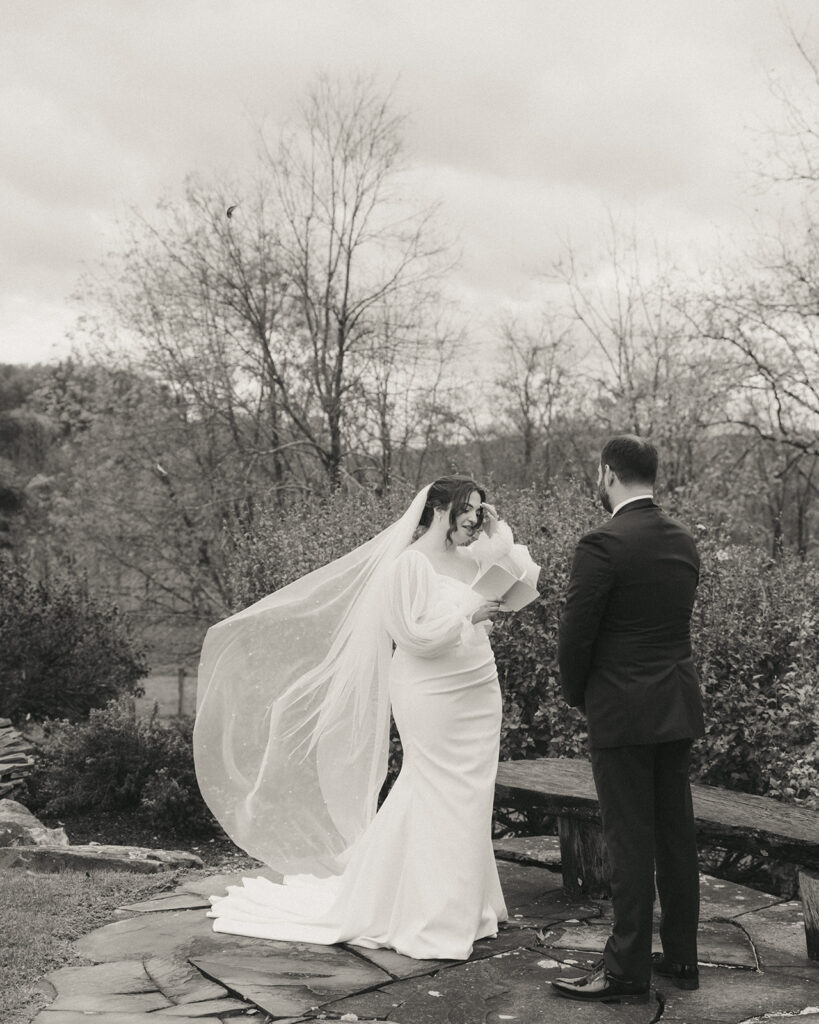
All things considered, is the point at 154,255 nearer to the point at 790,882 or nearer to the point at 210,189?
the point at 210,189

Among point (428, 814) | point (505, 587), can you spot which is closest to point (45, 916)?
point (428, 814)

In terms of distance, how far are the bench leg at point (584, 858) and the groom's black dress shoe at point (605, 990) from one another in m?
1.42

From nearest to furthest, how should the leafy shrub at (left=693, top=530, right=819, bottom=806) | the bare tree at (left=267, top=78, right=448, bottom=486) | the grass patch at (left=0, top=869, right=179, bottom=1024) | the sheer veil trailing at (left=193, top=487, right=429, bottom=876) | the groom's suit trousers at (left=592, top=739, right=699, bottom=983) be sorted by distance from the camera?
the groom's suit trousers at (left=592, top=739, right=699, bottom=983)
the grass patch at (left=0, top=869, right=179, bottom=1024)
the sheer veil trailing at (left=193, top=487, right=429, bottom=876)
the leafy shrub at (left=693, top=530, right=819, bottom=806)
the bare tree at (left=267, top=78, right=448, bottom=486)

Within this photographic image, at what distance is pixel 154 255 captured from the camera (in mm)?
16234

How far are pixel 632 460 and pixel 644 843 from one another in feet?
4.95

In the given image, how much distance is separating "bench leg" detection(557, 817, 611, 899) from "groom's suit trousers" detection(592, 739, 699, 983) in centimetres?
138

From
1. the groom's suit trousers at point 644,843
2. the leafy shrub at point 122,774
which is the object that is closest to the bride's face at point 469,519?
the groom's suit trousers at point 644,843

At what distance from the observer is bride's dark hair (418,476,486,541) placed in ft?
17.4

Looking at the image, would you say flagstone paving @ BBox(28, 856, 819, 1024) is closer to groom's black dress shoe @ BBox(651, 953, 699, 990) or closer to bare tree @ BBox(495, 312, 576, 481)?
groom's black dress shoe @ BBox(651, 953, 699, 990)

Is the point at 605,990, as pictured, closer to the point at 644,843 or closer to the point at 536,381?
the point at 644,843

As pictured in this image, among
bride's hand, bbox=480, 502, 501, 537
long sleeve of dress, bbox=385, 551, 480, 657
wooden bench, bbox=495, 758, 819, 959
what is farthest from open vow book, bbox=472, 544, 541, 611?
wooden bench, bbox=495, 758, 819, 959

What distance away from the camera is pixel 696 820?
15.6ft

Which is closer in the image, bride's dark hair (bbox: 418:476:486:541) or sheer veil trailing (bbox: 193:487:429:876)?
bride's dark hair (bbox: 418:476:486:541)

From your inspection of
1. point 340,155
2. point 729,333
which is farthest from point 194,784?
point 729,333
